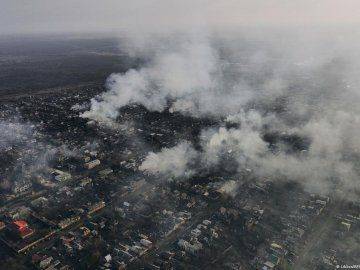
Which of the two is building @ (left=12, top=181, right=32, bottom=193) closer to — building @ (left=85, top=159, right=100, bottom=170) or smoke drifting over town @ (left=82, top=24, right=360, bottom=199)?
building @ (left=85, top=159, right=100, bottom=170)

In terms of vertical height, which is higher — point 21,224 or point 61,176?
point 21,224

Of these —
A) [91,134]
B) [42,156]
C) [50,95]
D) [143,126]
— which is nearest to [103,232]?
[42,156]

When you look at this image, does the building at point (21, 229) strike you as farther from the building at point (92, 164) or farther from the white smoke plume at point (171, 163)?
the white smoke plume at point (171, 163)

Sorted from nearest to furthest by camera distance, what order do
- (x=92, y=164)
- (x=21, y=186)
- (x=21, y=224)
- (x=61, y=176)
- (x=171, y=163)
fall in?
(x=21, y=224) < (x=21, y=186) < (x=61, y=176) < (x=171, y=163) < (x=92, y=164)

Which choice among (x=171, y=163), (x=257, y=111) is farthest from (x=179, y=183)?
(x=257, y=111)

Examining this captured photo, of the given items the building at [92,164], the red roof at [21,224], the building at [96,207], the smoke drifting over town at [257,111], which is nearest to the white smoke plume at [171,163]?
the smoke drifting over town at [257,111]

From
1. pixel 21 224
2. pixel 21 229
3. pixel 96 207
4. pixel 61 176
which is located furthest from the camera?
pixel 61 176

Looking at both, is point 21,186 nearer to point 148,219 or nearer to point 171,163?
point 148,219

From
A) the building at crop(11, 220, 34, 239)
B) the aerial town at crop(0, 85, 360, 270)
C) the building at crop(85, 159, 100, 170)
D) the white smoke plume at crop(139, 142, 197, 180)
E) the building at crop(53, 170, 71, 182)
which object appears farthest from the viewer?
the building at crop(85, 159, 100, 170)

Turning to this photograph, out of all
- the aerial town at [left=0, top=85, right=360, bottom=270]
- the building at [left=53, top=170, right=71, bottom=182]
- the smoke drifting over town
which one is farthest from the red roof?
the smoke drifting over town

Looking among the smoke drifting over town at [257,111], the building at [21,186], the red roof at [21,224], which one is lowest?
the smoke drifting over town at [257,111]

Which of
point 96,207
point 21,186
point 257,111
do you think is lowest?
point 257,111
